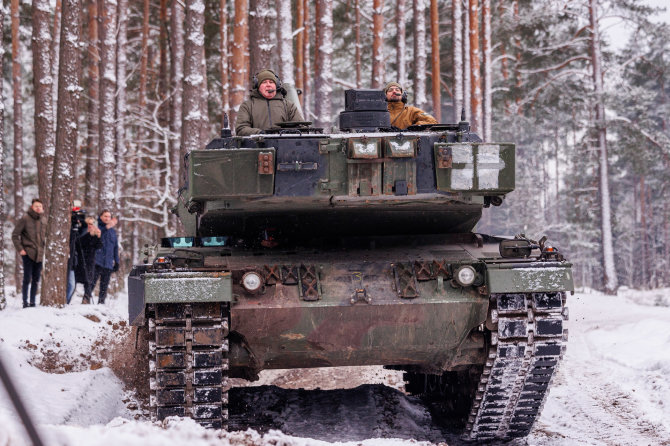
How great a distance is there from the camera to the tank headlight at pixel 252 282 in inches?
252

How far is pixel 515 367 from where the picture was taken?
6781 mm

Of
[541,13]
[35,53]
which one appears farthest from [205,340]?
[541,13]

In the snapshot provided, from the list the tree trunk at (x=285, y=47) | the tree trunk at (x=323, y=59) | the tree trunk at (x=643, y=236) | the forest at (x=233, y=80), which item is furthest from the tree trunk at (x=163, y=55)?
the tree trunk at (x=643, y=236)

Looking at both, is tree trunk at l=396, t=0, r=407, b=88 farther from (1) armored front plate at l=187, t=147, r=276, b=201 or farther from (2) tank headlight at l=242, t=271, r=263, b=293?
(2) tank headlight at l=242, t=271, r=263, b=293

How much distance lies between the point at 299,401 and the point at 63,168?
6.83 metres

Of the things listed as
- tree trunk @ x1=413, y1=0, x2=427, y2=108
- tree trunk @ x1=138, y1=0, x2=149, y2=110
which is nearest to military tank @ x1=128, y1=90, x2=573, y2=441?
tree trunk @ x1=413, y1=0, x2=427, y2=108

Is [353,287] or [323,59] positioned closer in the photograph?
[353,287]

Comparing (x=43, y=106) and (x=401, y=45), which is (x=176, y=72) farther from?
(x=43, y=106)

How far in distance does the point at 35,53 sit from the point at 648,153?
2102cm

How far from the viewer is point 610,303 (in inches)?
808

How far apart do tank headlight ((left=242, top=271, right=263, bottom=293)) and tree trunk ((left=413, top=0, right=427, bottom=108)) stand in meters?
16.9

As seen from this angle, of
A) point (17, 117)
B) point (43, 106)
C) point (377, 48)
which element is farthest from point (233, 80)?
point (17, 117)

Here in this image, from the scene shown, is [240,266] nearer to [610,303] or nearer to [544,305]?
[544,305]

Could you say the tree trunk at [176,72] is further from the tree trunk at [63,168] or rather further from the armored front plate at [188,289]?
the armored front plate at [188,289]
